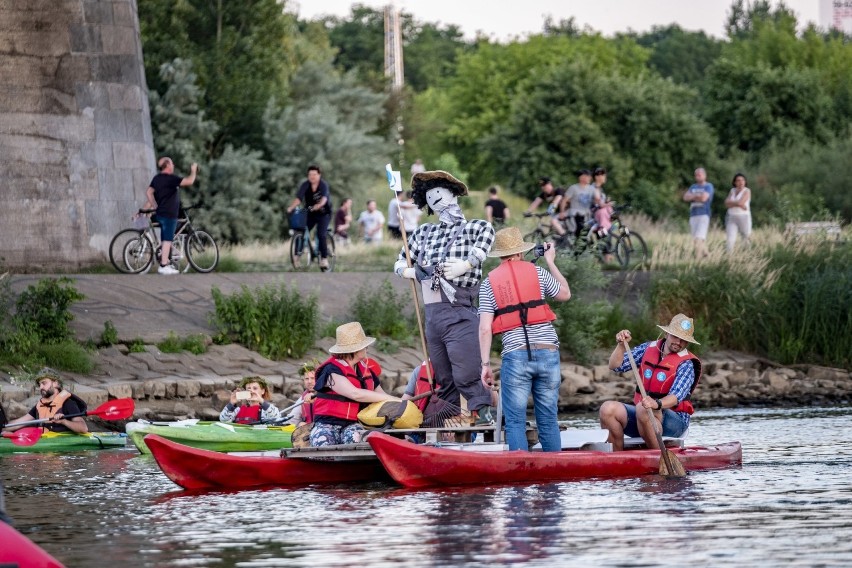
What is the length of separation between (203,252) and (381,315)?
123 inches

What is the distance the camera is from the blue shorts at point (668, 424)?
43.2 feet

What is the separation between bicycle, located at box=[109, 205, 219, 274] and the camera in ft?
76.3

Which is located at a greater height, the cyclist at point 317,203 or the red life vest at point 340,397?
the cyclist at point 317,203

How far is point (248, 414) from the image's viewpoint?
16156 millimetres

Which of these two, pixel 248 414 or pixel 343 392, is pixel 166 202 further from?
pixel 343 392

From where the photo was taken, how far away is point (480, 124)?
64312mm

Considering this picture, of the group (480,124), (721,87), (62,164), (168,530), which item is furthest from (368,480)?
(480,124)

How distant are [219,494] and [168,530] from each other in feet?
6.59

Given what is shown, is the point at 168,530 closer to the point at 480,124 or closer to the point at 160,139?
the point at 160,139

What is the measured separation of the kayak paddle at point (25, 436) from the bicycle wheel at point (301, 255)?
10136 millimetres

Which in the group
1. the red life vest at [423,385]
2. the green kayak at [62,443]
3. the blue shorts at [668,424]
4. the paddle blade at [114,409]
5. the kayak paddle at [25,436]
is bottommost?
the green kayak at [62,443]

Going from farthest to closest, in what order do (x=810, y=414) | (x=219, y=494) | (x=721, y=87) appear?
(x=721, y=87), (x=810, y=414), (x=219, y=494)

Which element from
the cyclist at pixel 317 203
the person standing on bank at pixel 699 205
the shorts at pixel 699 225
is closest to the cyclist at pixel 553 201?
the person standing on bank at pixel 699 205

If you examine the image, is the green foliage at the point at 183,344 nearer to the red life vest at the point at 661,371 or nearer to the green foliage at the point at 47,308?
the green foliage at the point at 47,308
